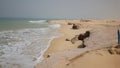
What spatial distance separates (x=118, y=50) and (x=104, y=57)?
79 cm

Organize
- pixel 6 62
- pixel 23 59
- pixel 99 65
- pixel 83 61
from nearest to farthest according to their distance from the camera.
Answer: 1. pixel 99 65
2. pixel 83 61
3. pixel 6 62
4. pixel 23 59

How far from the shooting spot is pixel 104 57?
7.21 meters

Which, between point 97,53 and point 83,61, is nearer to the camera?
point 83,61

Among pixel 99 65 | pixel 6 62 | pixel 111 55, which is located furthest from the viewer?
pixel 6 62

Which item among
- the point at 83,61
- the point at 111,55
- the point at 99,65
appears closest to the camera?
the point at 99,65

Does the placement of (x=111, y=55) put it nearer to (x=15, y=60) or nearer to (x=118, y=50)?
(x=118, y=50)

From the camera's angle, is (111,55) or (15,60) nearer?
(111,55)

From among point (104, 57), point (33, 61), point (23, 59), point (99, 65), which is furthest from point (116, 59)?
point (23, 59)

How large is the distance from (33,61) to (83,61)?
246cm

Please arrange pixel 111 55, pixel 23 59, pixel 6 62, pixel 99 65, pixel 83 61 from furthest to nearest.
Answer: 1. pixel 23 59
2. pixel 6 62
3. pixel 111 55
4. pixel 83 61
5. pixel 99 65

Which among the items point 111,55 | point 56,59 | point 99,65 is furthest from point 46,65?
point 111,55

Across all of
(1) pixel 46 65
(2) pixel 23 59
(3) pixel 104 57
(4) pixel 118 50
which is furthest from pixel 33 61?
(4) pixel 118 50

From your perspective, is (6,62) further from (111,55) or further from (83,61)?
(111,55)

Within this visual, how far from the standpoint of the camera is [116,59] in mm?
6934
